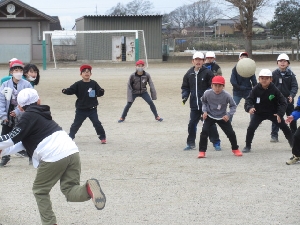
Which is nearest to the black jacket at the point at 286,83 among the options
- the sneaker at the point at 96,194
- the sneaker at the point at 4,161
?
the sneaker at the point at 4,161

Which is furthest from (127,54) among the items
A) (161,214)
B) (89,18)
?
(161,214)

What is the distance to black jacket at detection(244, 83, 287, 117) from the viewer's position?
10.3 meters

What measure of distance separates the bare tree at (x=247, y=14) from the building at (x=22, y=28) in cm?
1481

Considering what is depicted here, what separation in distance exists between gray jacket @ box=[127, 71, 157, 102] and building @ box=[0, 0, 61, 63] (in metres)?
32.8

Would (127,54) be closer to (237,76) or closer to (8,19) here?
(8,19)

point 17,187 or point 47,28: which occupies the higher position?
point 47,28

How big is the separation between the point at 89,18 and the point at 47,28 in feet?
12.0

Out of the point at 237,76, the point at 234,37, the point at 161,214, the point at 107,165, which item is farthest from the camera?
the point at 234,37

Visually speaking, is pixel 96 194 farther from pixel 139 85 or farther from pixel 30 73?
pixel 139 85

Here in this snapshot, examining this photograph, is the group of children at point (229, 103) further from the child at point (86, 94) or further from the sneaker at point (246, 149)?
the child at point (86, 94)

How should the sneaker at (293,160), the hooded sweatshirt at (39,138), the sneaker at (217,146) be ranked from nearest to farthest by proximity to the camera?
the hooded sweatshirt at (39,138) < the sneaker at (293,160) < the sneaker at (217,146)

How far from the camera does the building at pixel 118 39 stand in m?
47.1

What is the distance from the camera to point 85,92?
11.3 m

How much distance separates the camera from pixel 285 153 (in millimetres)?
10234
